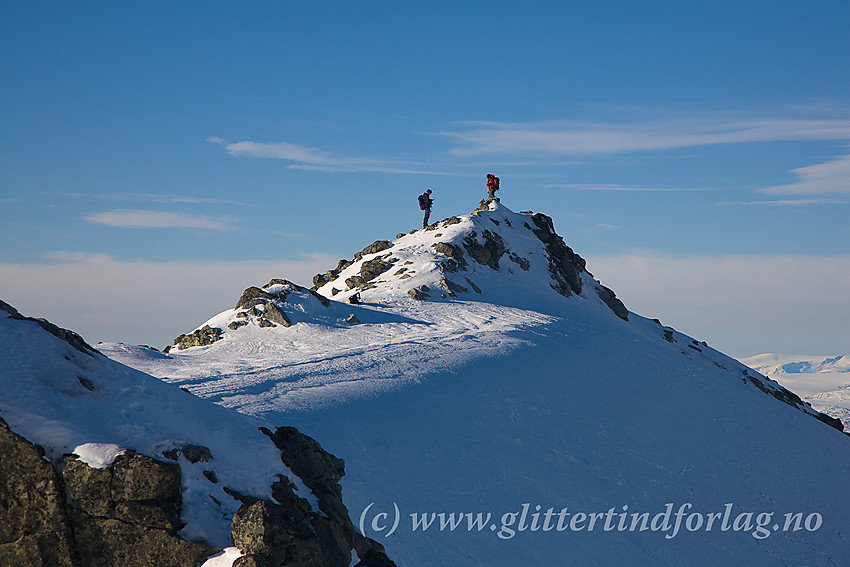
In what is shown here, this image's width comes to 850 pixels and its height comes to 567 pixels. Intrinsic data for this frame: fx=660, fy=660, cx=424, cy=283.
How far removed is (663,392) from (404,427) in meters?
13.4

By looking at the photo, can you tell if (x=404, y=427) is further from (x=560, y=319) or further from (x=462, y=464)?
(x=560, y=319)

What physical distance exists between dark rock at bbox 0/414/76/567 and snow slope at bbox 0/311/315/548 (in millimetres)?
192

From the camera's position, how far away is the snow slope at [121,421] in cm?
795

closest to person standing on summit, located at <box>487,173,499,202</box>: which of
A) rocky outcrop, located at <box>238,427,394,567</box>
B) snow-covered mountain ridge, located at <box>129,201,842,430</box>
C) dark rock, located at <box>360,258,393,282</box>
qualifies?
snow-covered mountain ridge, located at <box>129,201,842,430</box>

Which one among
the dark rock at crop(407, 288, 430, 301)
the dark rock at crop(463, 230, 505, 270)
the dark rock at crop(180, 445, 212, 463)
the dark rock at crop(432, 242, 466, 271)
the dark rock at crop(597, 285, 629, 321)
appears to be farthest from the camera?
the dark rock at crop(597, 285, 629, 321)

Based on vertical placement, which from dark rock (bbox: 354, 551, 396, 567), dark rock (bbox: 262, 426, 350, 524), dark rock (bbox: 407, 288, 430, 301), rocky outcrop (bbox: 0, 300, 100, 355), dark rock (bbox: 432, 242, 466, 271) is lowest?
dark rock (bbox: 354, 551, 396, 567)

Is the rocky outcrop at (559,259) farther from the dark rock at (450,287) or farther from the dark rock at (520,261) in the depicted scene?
the dark rock at (450,287)

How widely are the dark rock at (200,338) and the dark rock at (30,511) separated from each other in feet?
62.9

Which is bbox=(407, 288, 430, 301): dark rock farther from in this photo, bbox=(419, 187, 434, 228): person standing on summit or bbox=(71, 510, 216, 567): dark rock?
bbox=(71, 510, 216, 567): dark rock

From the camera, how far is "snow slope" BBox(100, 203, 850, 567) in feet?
48.7

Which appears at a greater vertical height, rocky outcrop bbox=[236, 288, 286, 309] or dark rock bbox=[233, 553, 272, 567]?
rocky outcrop bbox=[236, 288, 286, 309]

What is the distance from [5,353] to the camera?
8.60 m

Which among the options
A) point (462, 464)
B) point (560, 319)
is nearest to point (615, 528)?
point (462, 464)

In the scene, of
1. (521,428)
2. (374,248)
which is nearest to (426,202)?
(374,248)
